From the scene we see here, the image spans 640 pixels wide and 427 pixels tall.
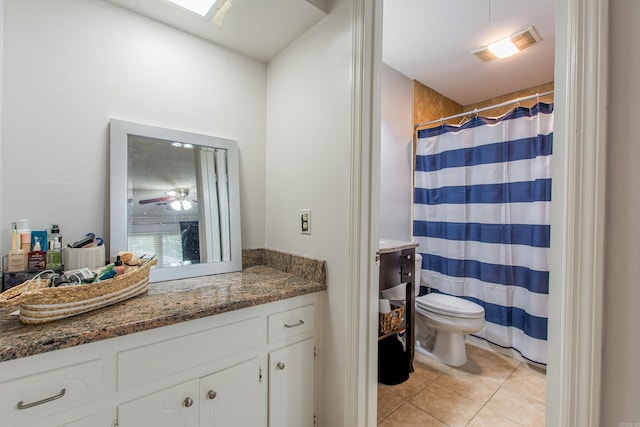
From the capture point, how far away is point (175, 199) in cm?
137

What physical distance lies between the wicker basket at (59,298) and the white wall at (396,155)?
197 cm

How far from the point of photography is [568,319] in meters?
0.63

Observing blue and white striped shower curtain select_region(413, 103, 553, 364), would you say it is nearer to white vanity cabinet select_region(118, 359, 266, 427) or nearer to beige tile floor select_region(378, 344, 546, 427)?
beige tile floor select_region(378, 344, 546, 427)

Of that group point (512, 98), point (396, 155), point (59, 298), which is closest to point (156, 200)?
point (59, 298)

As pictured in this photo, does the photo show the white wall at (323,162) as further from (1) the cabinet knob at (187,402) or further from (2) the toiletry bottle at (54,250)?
(2) the toiletry bottle at (54,250)

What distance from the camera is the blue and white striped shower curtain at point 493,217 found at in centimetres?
209

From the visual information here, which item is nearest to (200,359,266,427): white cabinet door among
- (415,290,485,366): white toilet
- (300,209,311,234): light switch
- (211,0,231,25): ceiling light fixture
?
(300,209,311,234): light switch

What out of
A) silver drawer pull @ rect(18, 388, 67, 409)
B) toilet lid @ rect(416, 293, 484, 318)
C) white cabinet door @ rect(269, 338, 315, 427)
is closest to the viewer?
silver drawer pull @ rect(18, 388, 67, 409)

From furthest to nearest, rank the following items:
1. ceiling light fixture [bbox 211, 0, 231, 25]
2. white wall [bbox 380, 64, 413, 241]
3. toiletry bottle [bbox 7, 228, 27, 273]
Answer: white wall [bbox 380, 64, 413, 241]
ceiling light fixture [bbox 211, 0, 231, 25]
toiletry bottle [bbox 7, 228, 27, 273]

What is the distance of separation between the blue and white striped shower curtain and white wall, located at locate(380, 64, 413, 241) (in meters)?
0.13

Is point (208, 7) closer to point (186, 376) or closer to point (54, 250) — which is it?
point (54, 250)

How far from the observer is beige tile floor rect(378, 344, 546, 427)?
153 centimetres

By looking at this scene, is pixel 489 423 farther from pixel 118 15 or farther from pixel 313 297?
pixel 118 15

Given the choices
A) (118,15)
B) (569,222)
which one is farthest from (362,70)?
(118,15)
